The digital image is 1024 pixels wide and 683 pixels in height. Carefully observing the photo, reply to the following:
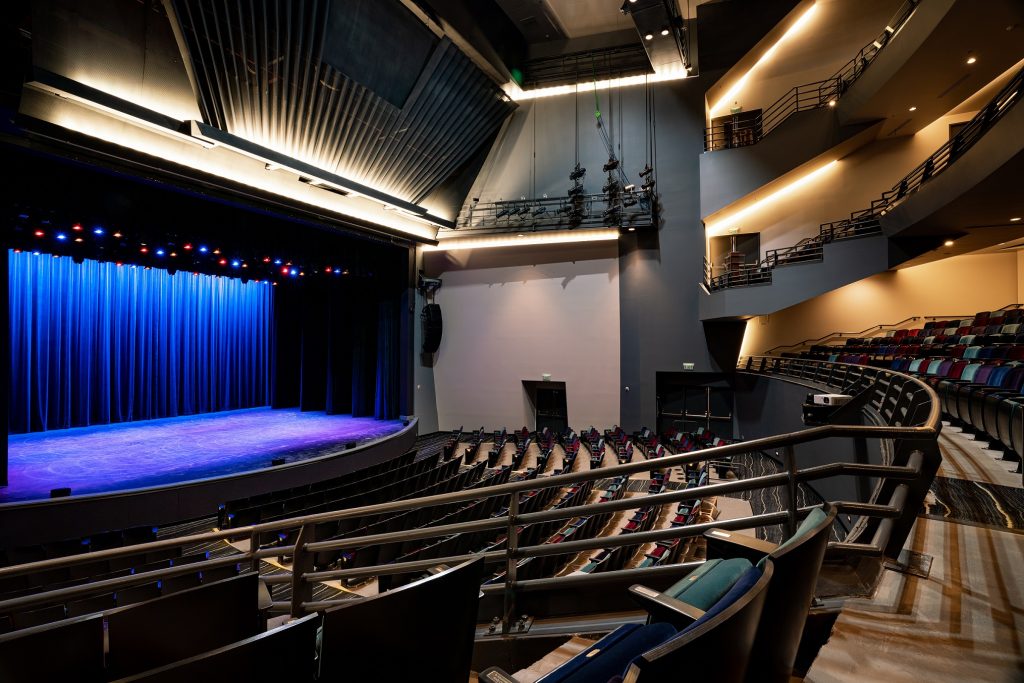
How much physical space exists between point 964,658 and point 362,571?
1991 mm

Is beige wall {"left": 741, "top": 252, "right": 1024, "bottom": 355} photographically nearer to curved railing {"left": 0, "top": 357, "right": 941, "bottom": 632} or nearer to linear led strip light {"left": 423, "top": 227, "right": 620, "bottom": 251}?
linear led strip light {"left": 423, "top": 227, "right": 620, "bottom": 251}

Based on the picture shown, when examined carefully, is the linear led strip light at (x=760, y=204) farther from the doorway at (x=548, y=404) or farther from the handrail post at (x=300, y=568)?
the handrail post at (x=300, y=568)

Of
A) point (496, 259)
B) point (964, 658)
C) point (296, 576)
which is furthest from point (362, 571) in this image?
point (496, 259)

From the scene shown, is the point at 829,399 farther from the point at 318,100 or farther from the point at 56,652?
the point at 318,100

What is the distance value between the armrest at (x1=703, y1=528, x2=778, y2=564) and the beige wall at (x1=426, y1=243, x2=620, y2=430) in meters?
12.7

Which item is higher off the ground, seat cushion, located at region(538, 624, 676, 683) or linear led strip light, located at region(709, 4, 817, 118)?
linear led strip light, located at region(709, 4, 817, 118)

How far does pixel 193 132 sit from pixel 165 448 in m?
6.31

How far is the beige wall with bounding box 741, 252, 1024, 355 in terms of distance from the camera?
41.2ft

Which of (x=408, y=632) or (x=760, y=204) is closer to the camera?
(x=408, y=632)

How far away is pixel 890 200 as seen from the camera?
1039 centimetres

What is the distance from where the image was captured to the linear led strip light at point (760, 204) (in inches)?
526

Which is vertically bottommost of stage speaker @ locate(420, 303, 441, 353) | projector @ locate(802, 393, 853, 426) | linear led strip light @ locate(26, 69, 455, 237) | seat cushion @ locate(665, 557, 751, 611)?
projector @ locate(802, 393, 853, 426)

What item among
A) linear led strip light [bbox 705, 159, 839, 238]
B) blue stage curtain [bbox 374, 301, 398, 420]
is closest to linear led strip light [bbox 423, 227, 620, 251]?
blue stage curtain [bbox 374, 301, 398, 420]

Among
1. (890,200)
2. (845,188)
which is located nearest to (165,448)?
(890,200)
